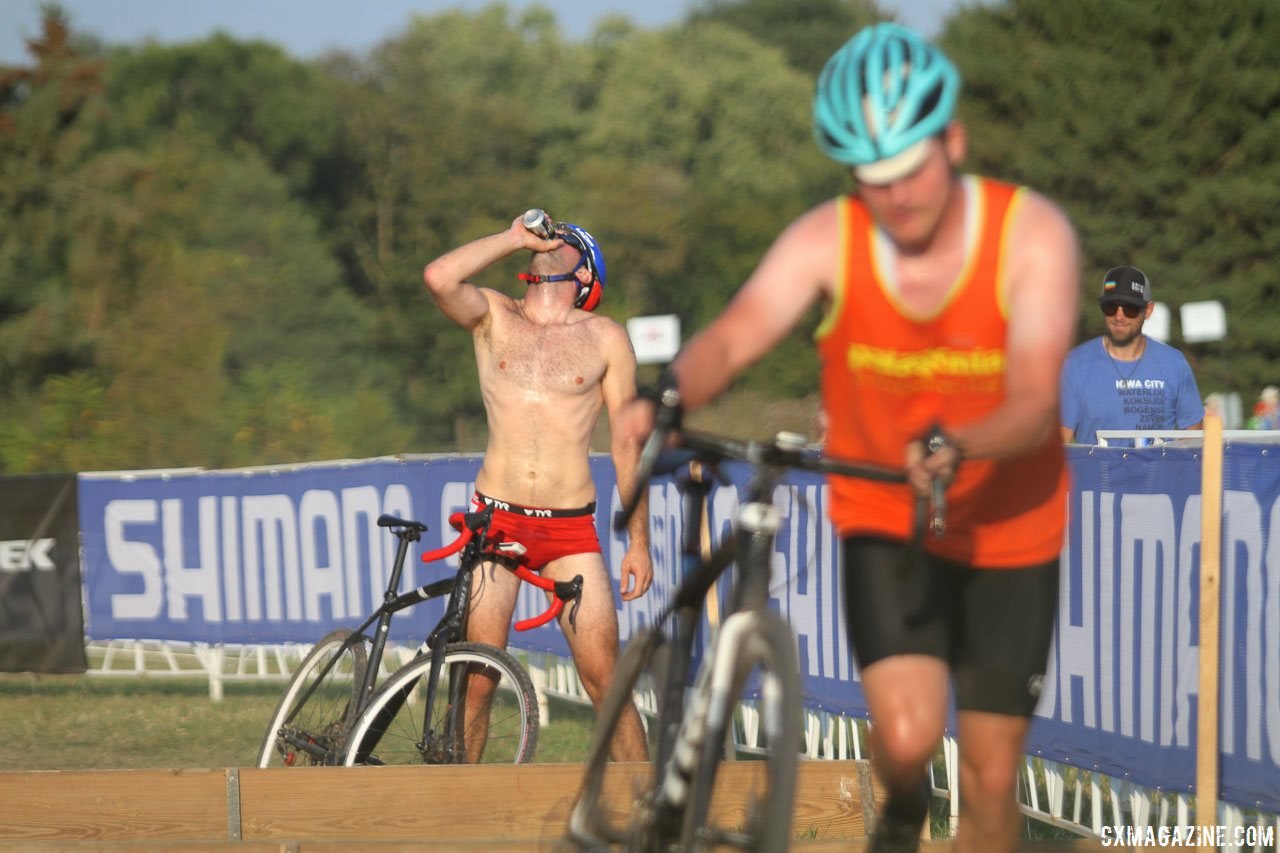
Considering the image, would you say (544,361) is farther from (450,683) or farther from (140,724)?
(140,724)

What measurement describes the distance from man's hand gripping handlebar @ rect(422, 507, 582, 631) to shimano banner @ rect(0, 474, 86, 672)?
682 centimetres

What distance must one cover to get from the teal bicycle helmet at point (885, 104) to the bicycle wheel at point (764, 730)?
1040 mm

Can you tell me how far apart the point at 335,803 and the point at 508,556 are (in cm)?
116

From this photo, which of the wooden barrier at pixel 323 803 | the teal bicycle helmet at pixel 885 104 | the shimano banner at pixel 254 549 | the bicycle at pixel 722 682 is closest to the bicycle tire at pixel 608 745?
the bicycle at pixel 722 682

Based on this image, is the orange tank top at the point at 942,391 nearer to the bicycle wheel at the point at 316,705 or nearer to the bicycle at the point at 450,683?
the bicycle at the point at 450,683

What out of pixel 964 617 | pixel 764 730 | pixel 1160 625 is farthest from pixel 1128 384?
pixel 764 730

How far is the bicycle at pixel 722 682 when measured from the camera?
412 cm

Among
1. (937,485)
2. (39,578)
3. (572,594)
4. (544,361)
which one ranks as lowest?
(39,578)

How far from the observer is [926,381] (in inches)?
172

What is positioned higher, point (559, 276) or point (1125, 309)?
point (559, 276)

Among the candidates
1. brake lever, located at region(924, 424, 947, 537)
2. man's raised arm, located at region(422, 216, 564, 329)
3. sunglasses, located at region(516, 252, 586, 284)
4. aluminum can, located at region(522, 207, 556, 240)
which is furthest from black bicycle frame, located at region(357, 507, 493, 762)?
brake lever, located at region(924, 424, 947, 537)

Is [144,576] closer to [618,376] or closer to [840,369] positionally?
[618,376]

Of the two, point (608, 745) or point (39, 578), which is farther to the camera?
point (39, 578)

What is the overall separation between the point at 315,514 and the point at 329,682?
4981mm
